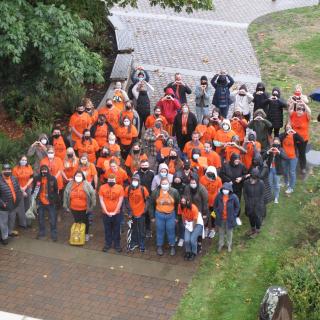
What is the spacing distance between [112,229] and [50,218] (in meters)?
1.22

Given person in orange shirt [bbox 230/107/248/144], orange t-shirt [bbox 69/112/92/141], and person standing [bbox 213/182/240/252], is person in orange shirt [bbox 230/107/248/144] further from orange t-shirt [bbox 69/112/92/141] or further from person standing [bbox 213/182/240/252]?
orange t-shirt [bbox 69/112/92/141]

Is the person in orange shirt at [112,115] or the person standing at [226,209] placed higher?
the person in orange shirt at [112,115]

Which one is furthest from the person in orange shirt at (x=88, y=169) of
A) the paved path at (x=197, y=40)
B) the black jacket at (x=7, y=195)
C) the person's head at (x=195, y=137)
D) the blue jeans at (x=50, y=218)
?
the paved path at (x=197, y=40)

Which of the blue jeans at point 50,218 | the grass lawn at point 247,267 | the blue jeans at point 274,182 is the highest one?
the blue jeans at point 274,182

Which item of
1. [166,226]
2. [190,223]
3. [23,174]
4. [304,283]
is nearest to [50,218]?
[23,174]

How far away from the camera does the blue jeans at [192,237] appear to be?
1280 centimetres

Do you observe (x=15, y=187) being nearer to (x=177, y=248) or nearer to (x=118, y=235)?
(x=118, y=235)

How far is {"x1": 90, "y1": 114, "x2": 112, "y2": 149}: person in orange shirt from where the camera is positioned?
48.6 feet

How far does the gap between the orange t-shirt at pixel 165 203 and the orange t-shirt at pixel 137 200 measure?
332 millimetres

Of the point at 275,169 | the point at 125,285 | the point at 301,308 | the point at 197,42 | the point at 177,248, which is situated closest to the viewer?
the point at 301,308

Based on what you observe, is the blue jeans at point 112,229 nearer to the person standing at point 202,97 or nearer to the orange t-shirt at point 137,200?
the orange t-shirt at point 137,200

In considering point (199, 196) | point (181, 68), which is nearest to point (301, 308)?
point (199, 196)

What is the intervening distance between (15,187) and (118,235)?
6.82ft

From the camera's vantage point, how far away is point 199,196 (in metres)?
12.9
